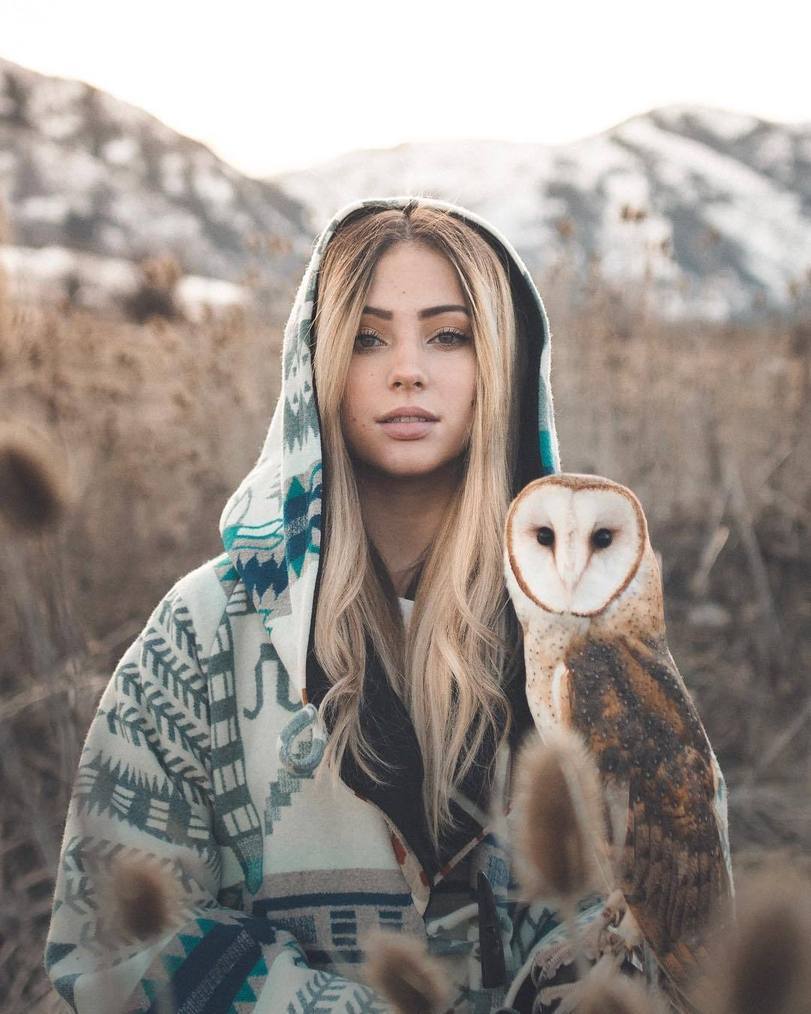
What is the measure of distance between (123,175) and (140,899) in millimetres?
16591

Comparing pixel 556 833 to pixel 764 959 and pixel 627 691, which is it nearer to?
pixel 764 959

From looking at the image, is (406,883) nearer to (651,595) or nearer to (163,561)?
(651,595)

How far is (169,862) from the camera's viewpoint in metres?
0.95

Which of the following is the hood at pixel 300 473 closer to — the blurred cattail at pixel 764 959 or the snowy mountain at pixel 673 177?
the blurred cattail at pixel 764 959

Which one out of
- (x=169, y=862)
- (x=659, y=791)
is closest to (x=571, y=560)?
(x=659, y=791)

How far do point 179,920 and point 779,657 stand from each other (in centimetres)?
208

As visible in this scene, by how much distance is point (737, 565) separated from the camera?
277 cm

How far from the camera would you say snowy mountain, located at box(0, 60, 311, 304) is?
1155 centimetres

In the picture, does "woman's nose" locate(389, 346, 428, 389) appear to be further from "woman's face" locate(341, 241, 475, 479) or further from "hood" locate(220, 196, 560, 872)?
"hood" locate(220, 196, 560, 872)

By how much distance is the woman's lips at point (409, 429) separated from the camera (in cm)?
103

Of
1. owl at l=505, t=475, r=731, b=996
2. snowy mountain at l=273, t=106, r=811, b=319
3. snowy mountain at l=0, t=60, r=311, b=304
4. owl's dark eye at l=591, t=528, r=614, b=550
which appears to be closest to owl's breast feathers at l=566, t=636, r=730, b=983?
owl at l=505, t=475, r=731, b=996

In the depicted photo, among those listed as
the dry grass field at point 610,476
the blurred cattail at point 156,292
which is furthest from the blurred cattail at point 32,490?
the blurred cattail at point 156,292

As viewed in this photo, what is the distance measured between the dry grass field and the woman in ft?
2.93

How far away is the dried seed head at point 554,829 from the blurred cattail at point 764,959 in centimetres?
9
